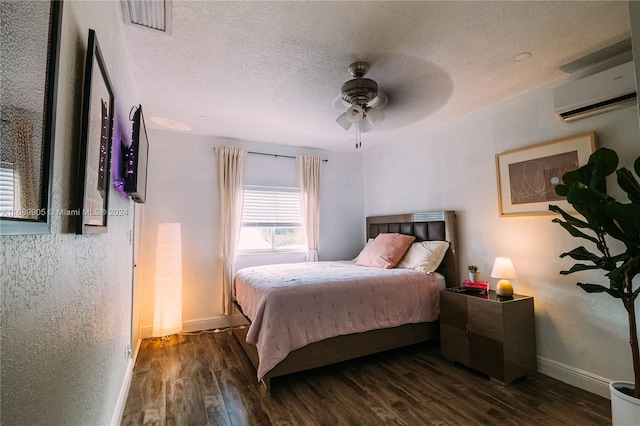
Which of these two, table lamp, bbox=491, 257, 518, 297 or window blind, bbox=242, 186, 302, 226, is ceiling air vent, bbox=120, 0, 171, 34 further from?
table lamp, bbox=491, 257, 518, 297

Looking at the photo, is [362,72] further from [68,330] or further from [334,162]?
[334,162]

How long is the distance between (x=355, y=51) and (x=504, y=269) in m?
2.30

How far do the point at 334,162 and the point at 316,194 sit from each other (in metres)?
0.70

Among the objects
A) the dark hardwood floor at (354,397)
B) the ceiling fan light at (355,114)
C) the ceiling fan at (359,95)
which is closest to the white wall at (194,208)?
the dark hardwood floor at (354,397)

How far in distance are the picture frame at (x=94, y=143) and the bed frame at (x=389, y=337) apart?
1.83 meters

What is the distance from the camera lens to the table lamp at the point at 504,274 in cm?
274

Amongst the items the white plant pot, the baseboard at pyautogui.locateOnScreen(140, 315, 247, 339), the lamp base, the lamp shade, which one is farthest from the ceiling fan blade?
the baseboard at pyautogui.locateOnScreen(140, 315, 247, 339)

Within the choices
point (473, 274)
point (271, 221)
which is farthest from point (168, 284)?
point (473, 274)

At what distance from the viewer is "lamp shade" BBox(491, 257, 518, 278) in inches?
109

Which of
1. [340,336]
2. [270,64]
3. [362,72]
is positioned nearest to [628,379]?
[340,336]

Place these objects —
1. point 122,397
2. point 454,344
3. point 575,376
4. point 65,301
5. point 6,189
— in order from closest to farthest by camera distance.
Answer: point 6,189
point 65,301
point 122,397
point 575,376
point 454,344

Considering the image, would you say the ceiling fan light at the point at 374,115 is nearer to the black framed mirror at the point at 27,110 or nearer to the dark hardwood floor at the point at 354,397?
the black framed mirror at the point at 27,110

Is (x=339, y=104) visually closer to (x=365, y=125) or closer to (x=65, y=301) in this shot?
(x=365, y=125)

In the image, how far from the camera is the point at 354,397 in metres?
2.35
